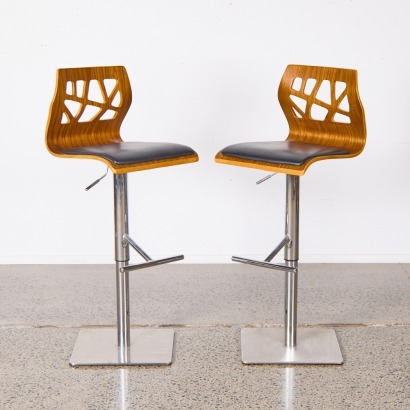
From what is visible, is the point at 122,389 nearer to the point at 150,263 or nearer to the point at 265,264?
the point at 150,263

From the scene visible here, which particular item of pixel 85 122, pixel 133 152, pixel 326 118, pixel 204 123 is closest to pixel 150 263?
pixel 133 152

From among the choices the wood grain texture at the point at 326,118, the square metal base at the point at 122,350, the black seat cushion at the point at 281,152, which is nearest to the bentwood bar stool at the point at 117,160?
the square metal base at the point at 122,350

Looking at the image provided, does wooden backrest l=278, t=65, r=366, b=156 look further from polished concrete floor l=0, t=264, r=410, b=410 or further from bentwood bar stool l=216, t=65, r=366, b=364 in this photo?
polished concrete floor l=0, t=264, r=410, b=410

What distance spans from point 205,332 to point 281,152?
888 mm

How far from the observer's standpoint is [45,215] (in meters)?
4.42

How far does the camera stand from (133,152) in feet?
10.0

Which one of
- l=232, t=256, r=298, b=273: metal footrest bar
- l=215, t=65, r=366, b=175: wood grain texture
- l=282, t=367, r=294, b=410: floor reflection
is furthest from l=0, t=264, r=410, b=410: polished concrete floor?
l=215, t=65, r=366, b=175: wood grain texture

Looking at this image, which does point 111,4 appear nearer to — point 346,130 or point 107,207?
point 107,207

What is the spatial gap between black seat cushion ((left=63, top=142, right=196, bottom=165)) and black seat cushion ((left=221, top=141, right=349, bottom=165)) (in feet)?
0.64

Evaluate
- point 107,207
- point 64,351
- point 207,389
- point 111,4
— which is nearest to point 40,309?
point 64,351

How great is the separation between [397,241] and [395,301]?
62 centimetres

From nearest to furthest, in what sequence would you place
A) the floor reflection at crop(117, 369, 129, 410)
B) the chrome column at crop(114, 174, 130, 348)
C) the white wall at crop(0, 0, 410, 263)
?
1. the floor reflection at crop(117, 369, 129, 410)
2. the chrome column at crop(114, 174, 130, 348)
3. the white wall at crop(0, 0, 410, 263)

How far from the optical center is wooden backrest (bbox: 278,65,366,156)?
3.22 meters

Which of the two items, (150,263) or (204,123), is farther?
(204,123)
